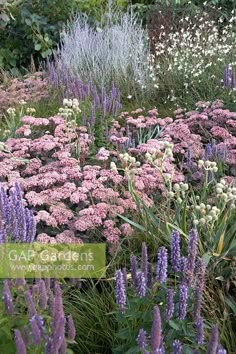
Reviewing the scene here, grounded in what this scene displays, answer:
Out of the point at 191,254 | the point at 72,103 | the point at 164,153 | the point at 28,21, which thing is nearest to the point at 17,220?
the point at 191,254

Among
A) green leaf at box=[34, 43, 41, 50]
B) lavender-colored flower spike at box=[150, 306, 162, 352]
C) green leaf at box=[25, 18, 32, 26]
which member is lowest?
lavender-colored flower spike at box=[150, 306, 162, 352]

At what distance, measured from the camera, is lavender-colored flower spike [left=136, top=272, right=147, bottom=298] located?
6.63 feet

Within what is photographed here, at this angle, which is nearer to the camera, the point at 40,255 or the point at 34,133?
the point at 40,255

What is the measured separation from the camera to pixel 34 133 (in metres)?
4.47

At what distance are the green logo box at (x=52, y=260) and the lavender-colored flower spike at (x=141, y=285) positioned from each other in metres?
0.38

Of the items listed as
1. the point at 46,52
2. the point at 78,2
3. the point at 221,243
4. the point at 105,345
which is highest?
the point at 78,2

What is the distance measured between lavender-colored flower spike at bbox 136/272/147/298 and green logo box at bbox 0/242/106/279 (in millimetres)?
382

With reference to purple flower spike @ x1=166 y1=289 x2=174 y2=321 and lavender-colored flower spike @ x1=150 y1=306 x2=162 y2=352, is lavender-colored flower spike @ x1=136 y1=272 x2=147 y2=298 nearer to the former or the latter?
purple flower spike @ x1=166 y1=289 x2=174 y2=321

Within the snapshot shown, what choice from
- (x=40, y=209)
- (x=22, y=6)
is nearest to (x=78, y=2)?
(x=22, y=6)

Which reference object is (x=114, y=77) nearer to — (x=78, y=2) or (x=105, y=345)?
(x=78, y=2)

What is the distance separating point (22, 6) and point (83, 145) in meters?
4.86

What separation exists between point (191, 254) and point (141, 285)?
22 cm

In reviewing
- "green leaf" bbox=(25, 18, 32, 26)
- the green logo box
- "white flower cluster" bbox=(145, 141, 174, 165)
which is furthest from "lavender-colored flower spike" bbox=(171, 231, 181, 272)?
"green leaf" bbox=(25, 18, 32, 26)

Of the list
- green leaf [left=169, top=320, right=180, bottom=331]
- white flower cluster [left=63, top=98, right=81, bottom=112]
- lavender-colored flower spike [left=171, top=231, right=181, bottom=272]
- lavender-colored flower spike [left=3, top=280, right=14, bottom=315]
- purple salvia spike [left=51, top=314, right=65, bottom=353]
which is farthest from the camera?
white flower cluster [left=63, top=98, right=81, bottom=112]
